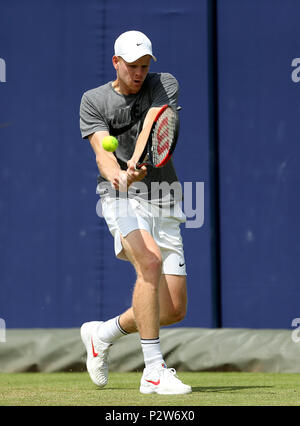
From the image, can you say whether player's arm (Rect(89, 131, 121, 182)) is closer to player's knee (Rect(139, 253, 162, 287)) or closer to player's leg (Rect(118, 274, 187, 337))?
player's knee (Rect(139, 253, 162, 287))

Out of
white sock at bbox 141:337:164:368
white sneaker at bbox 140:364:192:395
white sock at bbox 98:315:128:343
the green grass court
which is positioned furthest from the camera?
white sock at bbox 98:315:128:343

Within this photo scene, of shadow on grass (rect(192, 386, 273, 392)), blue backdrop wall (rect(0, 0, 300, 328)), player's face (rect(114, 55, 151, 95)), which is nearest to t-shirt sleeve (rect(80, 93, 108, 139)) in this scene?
player's face (rect(114, 55, 151, 95))

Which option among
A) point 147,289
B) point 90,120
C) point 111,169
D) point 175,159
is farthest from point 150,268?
point 175,159

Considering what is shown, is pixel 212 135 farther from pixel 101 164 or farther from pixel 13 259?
pixel 101 164

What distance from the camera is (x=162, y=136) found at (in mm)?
4176

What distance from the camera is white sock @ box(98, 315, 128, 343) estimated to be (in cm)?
457

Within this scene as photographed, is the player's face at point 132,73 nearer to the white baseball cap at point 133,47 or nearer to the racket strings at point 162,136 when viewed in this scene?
the white baseball cap at point 133,47

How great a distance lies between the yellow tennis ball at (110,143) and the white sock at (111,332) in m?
0.92

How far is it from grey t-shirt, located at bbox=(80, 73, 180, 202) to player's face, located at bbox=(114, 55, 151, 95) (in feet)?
0.22

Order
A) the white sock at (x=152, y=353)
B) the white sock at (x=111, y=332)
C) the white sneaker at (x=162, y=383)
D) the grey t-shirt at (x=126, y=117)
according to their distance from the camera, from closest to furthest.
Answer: the white sneaker at (x=162, y=383)
the white sock at (x=152, y=353)
the grey t-shirt at (x=126, y=117)
the white sock at (x=111, y=332)

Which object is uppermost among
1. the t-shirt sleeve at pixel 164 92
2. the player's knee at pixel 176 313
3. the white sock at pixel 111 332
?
the t-shirt sleeve at pixel 164 92

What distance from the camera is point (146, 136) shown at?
4.20 metres

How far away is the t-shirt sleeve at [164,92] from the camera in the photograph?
174 inches

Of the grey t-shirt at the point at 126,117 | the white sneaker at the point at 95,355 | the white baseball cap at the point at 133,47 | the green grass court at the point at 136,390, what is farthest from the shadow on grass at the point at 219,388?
the white baseball cap at the point at 133,47
